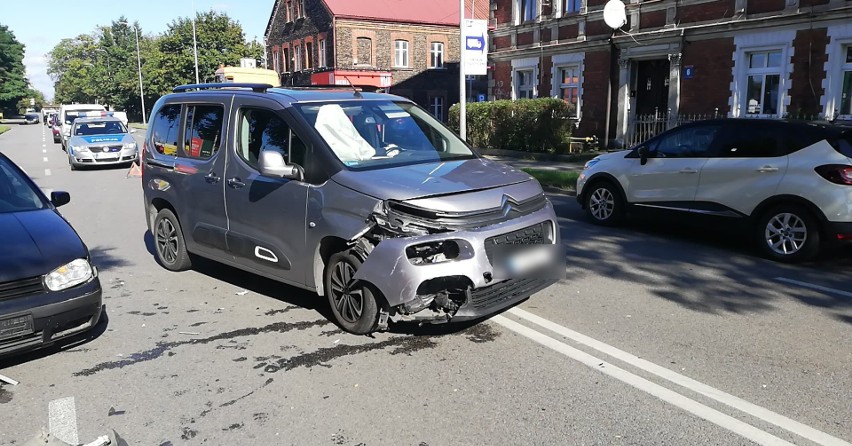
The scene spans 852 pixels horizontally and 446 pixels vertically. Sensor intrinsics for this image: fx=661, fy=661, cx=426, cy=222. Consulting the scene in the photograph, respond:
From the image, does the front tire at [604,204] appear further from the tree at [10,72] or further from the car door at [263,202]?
the tree at [10,72]

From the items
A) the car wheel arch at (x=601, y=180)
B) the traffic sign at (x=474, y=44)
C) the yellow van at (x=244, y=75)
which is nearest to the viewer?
the car wheel arch at (x=601, y=180)

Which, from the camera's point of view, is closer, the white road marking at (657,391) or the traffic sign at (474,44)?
the white road marking at (657,391)

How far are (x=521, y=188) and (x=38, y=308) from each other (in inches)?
141

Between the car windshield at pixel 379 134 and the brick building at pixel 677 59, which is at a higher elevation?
the brick building at pixel 677 59

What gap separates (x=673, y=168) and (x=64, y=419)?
7.68m

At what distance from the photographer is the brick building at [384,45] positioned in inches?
1636

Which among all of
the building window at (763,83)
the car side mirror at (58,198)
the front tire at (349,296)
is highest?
the building window at (763,83)

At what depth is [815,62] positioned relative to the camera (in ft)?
54.8

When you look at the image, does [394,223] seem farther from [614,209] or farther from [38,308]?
[614,209]

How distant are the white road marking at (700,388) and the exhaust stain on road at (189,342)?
190 centimetres

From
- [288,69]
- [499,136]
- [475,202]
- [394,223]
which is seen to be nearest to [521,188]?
[475,202]

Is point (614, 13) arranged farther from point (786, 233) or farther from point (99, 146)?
point (99, 146)

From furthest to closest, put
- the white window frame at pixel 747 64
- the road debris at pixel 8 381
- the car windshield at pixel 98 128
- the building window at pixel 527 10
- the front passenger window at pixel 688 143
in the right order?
the building window at pixel 527 10 → the car windshield at pixel 98 128 → the white window frame at pixel 747 64 → the front passenger window at pixel 688 143 → the road debris at pixel 8 381

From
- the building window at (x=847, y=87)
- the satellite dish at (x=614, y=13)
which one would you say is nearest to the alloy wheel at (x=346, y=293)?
the building window at (x=847, y=87)
